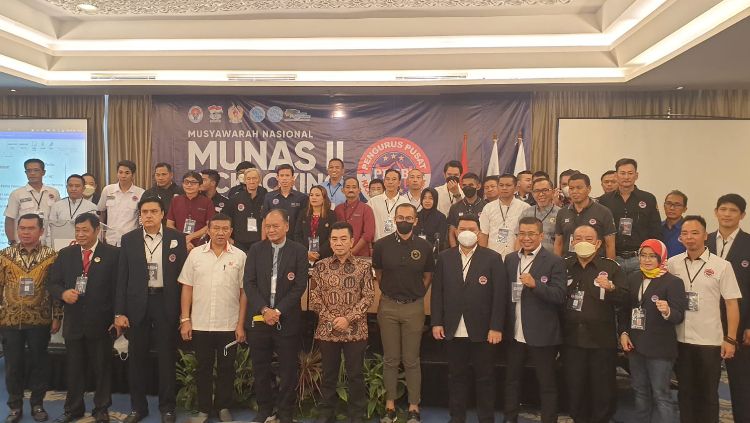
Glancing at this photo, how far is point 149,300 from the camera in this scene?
3.94m

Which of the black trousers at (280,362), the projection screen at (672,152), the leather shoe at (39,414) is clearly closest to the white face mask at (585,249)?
the black trousers at (280,362)

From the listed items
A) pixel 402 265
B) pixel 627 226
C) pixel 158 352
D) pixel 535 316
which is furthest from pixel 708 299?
pixel 158 352

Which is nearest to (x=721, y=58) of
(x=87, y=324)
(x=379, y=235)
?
(x=379, y=235)

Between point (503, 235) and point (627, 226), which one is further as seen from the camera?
point (503, 235)

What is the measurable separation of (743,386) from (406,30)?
4769mm

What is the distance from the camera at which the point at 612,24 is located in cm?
579

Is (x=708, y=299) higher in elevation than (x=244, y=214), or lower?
lower

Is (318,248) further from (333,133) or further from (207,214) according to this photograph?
(333,133)

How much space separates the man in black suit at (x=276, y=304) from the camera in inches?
152

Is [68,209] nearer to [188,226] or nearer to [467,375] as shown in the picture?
[188,226]

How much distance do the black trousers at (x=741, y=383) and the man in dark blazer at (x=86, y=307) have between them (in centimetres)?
454

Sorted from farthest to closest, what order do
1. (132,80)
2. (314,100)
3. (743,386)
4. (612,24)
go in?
(314,100)
(132,80)
(612,24)
(743,386)

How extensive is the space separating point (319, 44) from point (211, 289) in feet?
12.3

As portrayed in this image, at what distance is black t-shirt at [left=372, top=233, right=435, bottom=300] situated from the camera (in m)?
3.95
